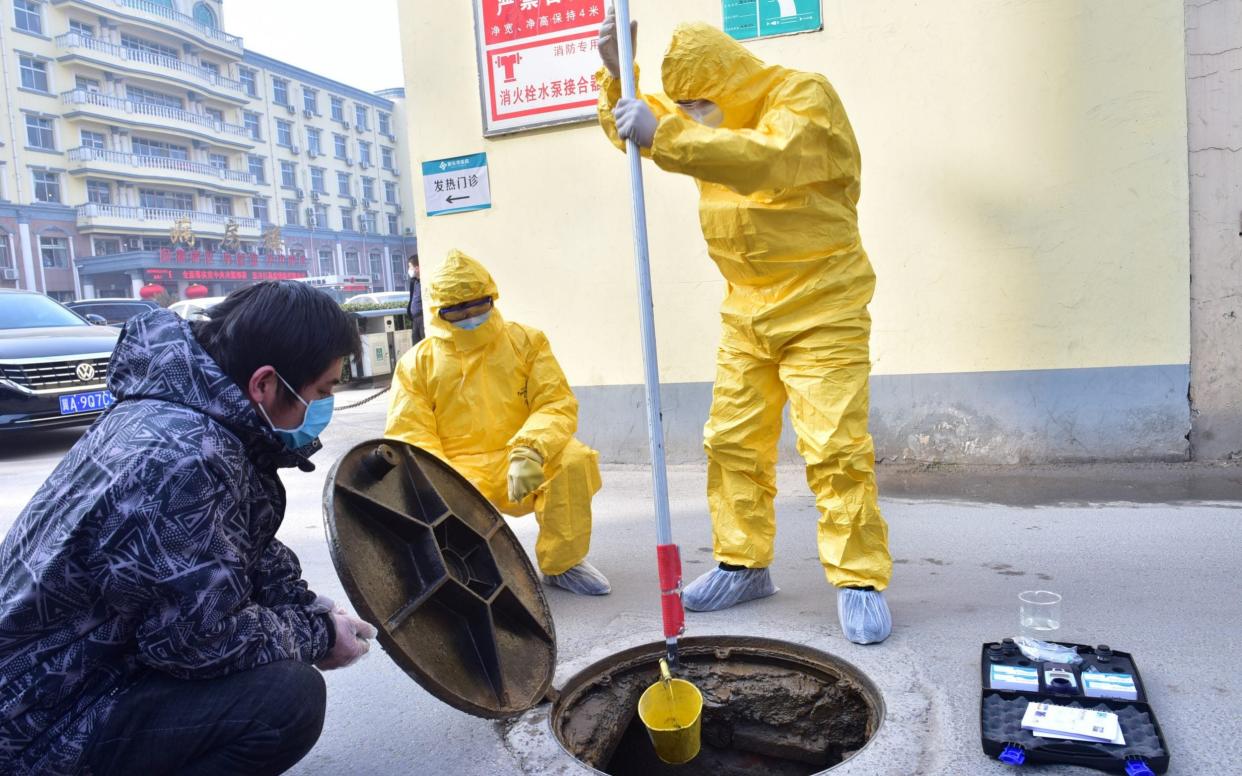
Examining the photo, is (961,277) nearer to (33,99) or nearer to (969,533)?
(969,533)

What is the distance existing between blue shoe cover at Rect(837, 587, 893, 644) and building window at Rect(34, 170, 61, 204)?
38.6 m

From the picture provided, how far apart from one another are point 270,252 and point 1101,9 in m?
41.9

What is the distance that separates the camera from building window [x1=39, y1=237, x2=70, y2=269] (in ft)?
109

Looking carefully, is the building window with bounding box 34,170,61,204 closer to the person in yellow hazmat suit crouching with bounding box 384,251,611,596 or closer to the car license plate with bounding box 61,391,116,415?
the car license plate with bounding box 61,391,116,415

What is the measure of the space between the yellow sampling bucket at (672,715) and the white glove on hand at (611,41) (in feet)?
6.00

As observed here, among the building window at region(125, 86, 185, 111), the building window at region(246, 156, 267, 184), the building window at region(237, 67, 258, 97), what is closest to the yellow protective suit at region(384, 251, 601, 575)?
the building window at region(125, 86, 185, 111)

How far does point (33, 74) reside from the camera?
3347 cm

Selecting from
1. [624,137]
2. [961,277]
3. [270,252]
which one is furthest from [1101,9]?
[270,252]

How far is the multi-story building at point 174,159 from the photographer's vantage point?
33.1m

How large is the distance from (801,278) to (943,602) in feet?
3.92

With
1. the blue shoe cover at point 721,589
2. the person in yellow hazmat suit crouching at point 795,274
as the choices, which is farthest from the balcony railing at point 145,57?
the blue shoe cover at point 721,589

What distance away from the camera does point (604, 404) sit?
5398 millimetres

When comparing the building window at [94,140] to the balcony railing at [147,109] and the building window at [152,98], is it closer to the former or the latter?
the balcony railing at [147,109]

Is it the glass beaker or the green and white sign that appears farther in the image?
the green and white sign
